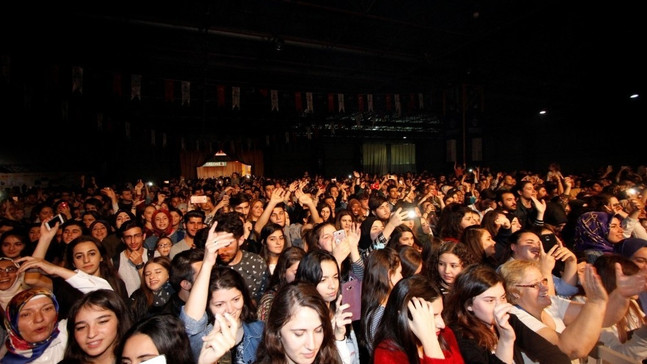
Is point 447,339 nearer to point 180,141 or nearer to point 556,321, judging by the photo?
point 556,321

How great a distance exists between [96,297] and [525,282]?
294cm

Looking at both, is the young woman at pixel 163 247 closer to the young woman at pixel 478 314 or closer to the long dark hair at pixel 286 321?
the long dark hair at pixel 286 321

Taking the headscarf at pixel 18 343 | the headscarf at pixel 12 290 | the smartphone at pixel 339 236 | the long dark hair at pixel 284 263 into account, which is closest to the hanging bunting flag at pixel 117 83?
the headscarf at pixel 12 290

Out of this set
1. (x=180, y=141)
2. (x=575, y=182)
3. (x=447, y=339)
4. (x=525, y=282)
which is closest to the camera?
(x=447, y=339)

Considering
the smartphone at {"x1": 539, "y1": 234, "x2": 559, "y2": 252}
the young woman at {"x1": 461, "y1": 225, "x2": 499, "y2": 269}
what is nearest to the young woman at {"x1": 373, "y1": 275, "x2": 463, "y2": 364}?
the young woman at {"x1": 461, "y1": 225, "x2": 499, "y2": 269}

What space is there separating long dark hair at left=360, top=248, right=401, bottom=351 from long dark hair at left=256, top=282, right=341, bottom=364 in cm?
65

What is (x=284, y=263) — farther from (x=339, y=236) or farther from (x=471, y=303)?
(x=471, y=303)

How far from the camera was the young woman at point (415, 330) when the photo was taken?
1656mm

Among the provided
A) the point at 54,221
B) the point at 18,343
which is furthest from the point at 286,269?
the point at 54,221

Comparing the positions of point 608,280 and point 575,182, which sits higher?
point 575,182

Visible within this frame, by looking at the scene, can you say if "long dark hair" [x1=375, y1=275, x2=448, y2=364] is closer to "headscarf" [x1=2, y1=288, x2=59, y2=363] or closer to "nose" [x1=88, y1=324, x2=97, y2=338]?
"nose" [x1=88, y1=324, x2=97, y2=338]

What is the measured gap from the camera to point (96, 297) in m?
1.96

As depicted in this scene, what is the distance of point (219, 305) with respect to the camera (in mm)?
2102

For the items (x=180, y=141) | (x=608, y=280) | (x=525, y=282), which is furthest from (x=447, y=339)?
(x=180, y=141)
